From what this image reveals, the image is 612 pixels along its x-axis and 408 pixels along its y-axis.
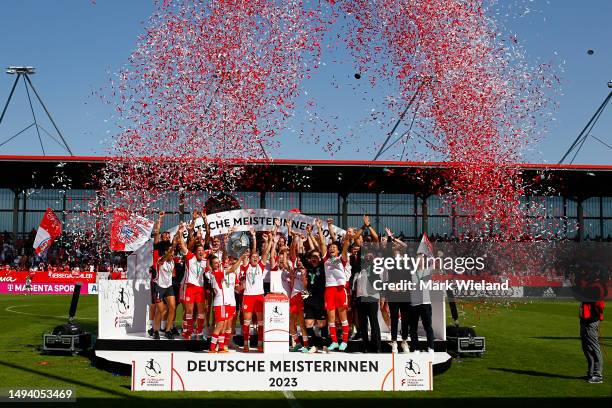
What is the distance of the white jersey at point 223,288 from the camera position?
38.7 feet

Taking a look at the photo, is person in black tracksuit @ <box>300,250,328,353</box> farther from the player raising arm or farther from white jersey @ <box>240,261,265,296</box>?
the player raising arm

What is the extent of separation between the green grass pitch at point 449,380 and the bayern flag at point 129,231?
2783mm

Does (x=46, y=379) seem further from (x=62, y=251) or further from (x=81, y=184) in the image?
(x=62, y=251)

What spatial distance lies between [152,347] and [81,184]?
94.6 ft

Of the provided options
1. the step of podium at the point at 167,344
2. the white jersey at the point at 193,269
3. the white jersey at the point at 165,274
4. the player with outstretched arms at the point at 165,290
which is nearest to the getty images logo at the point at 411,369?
the step of podium at the point at 167,344

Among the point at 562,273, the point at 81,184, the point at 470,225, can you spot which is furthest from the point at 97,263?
the point at 562,273

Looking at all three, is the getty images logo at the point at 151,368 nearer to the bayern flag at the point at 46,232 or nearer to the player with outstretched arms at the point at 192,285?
the player with outstretched arms at the point at 192,285

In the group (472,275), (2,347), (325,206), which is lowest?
(2,347)

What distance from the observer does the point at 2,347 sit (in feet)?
49.0

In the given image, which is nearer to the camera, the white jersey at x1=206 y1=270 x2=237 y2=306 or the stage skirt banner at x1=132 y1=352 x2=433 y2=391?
the stage skirt banner at x1=132 y1=352 x2=433 y2=391

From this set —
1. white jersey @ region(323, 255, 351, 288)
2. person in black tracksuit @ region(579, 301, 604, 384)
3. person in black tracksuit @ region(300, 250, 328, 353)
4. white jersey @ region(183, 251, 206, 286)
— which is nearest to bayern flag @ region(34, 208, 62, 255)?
white jersey @ region(183, 251, 206, 286)

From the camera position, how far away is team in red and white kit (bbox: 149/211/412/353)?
11734mm

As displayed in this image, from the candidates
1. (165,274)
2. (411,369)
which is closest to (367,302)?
(411,369)

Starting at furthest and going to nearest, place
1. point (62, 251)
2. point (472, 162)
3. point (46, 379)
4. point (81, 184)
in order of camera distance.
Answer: point (62, 251) → point (81, 184) → point (472, 162) → point (46, 379)
